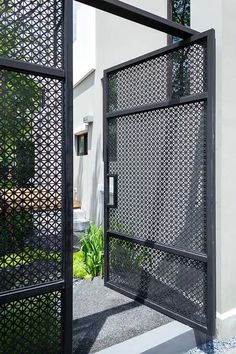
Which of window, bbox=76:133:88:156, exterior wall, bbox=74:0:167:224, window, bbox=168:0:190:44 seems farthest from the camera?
window, bbox=76:133:88:156

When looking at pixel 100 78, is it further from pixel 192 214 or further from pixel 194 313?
pixel 194 313

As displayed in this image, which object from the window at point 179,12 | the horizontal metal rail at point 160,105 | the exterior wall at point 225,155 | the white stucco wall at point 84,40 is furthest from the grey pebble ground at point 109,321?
the white stucco wall at point 84,40

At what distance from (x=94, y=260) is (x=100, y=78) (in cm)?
347

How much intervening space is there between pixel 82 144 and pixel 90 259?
404 centimetres

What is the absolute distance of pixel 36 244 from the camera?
2.06 meters

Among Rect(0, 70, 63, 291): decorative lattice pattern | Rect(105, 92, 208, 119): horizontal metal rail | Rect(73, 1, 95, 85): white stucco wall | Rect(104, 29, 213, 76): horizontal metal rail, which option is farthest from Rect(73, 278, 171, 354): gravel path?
Rect(73, 1, 95, 85): white stucco wall

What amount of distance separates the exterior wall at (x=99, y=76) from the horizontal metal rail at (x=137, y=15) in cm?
173

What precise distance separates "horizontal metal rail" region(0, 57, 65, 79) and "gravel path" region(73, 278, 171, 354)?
78.8 inches

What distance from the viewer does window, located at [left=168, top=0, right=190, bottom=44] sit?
3.90 metres

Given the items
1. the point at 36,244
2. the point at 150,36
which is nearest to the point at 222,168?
the point at 36,244

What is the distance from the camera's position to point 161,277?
3.21 metres

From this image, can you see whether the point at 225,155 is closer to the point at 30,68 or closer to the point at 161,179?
the point at 161,179

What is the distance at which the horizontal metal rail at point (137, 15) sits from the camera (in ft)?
7.36

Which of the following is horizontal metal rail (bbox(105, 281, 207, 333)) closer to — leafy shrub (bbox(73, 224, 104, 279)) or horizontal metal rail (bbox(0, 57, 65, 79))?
leafy shrub (bbox(73, 224, 104, 279))
